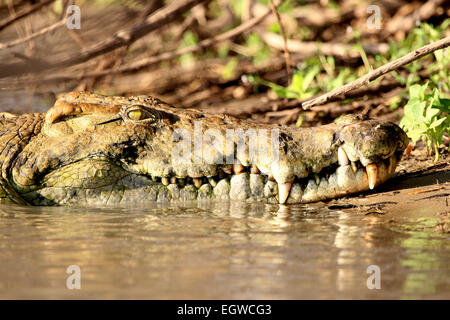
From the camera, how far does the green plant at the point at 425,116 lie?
15.1 ft

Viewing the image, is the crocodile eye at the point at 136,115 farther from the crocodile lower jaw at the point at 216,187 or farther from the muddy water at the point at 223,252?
the muddy water at the point at 223,252

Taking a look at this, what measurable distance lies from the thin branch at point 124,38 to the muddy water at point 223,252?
2.51 m

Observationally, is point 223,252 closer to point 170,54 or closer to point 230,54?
point 170,54

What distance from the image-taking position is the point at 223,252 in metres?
2.87

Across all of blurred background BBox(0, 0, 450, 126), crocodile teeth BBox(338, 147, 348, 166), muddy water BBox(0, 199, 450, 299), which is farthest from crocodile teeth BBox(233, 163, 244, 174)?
blurred background BBox(0, 0, 450, 126)

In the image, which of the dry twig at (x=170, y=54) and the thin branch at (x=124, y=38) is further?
the dry twig at (x=170, y=54)

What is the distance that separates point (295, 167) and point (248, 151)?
30 centimetres

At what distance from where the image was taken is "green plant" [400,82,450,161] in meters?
4.59

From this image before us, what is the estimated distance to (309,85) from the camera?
22.7ft

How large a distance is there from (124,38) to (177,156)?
8.49 ft

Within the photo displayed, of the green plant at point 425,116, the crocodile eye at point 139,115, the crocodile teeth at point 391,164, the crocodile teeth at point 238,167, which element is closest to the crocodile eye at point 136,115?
the crocodile eye at point 139,115

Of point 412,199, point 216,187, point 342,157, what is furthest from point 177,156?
point 412,199
